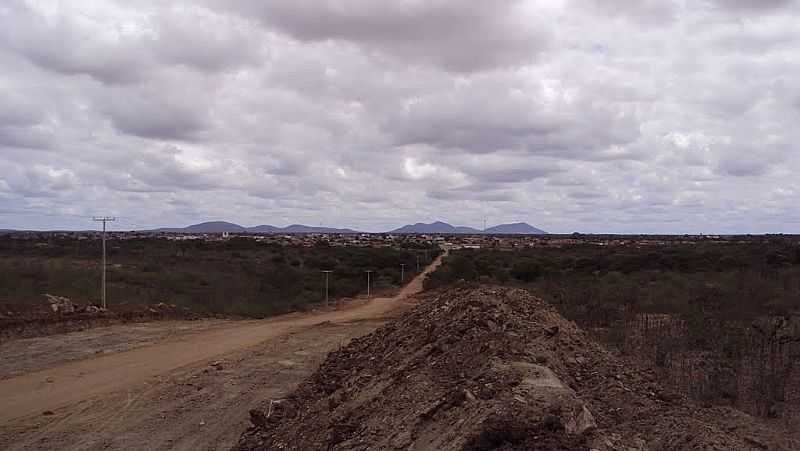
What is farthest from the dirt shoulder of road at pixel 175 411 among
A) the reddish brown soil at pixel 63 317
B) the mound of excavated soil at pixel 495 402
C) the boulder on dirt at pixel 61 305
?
the boulder on dirt at pixel 61 305

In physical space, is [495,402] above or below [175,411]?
above

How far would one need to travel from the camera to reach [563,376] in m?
8.28

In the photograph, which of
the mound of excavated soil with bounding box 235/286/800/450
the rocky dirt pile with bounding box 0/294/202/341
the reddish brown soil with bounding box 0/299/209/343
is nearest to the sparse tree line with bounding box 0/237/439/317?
the rocky dirt pile with bounding box 0/294/202/341

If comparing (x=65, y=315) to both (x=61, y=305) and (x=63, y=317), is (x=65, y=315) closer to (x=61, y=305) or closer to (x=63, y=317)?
(x=63, y=317)

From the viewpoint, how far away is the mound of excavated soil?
20.4 ft

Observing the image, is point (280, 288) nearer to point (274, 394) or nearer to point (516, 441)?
point (274, 394)

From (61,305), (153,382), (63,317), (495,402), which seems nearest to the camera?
(495,402)

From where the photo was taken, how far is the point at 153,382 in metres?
15.5

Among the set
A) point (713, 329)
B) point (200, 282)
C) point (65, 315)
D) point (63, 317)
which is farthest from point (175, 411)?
point (200, 282)

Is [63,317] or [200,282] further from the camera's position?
[200,282]

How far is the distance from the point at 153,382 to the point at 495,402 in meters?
11.0

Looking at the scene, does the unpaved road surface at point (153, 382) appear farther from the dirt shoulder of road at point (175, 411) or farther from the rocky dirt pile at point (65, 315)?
the rocky dirt pile at point (65, 315)

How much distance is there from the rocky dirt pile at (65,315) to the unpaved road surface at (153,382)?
0.78 metres

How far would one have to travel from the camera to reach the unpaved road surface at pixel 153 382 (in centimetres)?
1151
